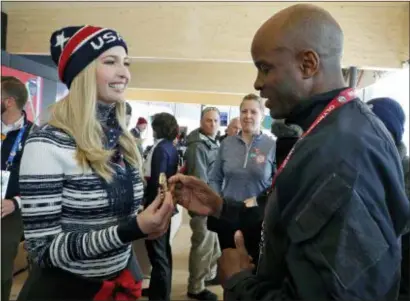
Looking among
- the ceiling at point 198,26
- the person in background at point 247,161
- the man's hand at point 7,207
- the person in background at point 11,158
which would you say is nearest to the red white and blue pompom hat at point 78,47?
the person in background at point 11,158

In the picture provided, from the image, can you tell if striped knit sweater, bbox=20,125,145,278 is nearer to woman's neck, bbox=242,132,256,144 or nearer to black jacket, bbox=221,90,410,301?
black jacket, bbox=221,90,410,301

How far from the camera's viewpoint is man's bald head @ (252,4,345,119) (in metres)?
0.76

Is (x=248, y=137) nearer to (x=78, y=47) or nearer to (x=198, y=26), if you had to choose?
(x=198, y=26)

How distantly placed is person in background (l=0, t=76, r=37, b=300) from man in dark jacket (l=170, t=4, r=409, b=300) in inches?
65.1

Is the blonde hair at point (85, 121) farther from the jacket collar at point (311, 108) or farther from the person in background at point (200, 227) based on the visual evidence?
the person in background at point (200, 227)

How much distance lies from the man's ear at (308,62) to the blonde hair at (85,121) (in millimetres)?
686

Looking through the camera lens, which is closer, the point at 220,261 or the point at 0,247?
the point at 220,261

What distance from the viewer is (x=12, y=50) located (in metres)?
3.98

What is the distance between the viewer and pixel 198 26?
11.8ft

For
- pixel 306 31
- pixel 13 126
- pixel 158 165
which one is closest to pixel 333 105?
pixel 306 31

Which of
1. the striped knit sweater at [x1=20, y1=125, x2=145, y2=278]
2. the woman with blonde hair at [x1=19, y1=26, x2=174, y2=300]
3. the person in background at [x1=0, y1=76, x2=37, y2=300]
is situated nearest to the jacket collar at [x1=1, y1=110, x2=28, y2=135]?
the person in background at [x1=0, y1=76, x2=37, y2=300]

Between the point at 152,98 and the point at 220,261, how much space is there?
5475 millimetres

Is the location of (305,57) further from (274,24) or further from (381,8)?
(381,8)

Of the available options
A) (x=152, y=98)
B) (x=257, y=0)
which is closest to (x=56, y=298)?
(x=257, y=0)
